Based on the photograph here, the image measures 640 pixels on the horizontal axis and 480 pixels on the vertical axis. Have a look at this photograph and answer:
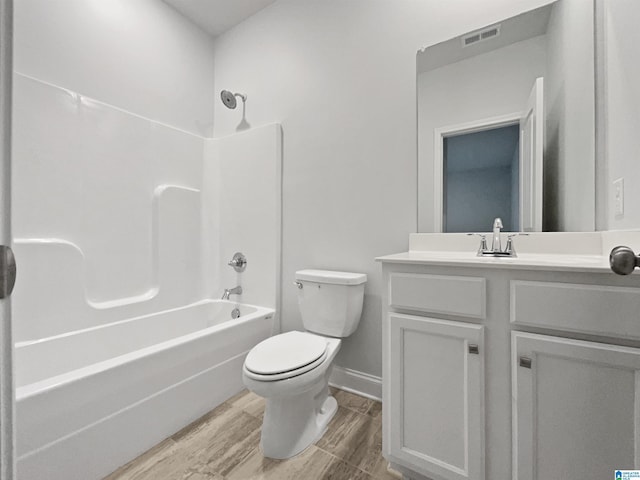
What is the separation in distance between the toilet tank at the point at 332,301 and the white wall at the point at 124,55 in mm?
1715

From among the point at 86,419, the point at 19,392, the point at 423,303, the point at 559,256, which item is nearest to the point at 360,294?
the point at 423,303

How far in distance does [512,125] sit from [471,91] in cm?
28

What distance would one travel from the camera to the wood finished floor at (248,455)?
122cm

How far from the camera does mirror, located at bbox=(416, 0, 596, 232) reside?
50.2 inches

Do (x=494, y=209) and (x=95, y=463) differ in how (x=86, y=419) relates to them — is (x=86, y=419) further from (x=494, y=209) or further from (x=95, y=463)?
(x=494, y=209)

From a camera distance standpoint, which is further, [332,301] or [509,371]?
[332,301]

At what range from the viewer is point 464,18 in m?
1.51

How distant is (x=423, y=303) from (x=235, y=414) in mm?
1243

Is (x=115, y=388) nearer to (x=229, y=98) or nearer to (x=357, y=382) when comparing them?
(x=357, y=382)

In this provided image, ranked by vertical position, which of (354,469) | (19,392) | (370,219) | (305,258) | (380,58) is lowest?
(354,469)

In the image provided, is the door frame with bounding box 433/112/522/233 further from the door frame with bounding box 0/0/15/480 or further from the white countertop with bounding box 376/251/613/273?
the door frame with bounding box 0/0/15/480

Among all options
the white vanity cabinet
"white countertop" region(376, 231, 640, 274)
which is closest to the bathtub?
the white vanity cabinet

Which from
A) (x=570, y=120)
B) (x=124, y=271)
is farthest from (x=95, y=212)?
(x=570, y=120)

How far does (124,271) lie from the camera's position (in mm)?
1932
